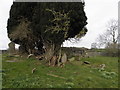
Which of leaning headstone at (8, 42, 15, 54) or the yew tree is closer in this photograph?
the yew tree

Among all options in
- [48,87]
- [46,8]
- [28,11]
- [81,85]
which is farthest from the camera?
[28,11]

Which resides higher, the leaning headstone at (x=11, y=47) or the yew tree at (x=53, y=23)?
the yew tree at (x=53, y=23)

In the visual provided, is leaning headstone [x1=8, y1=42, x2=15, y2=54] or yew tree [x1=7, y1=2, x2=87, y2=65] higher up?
yew tree [x1=7, y1=2, x2=87, y2=65]

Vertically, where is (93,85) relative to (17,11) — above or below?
below

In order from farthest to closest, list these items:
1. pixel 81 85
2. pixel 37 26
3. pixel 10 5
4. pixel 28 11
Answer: pixel 10 5
pixel 28 11
pixel 37 26
pixel 81 85

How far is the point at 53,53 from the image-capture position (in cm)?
1661

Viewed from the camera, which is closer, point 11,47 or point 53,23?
point 53,23

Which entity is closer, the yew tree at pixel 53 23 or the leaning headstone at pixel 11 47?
the yew tree at pixel 53 23

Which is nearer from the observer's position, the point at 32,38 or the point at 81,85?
the point at 81,85

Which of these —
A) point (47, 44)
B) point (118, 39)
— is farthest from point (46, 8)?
point (118, 39)

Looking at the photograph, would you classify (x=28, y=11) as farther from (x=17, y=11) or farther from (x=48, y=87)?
(x=48, y=87)

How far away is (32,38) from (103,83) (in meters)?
13.4

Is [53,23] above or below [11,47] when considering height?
above

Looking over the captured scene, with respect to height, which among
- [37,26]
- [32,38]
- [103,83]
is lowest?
[103,83]
